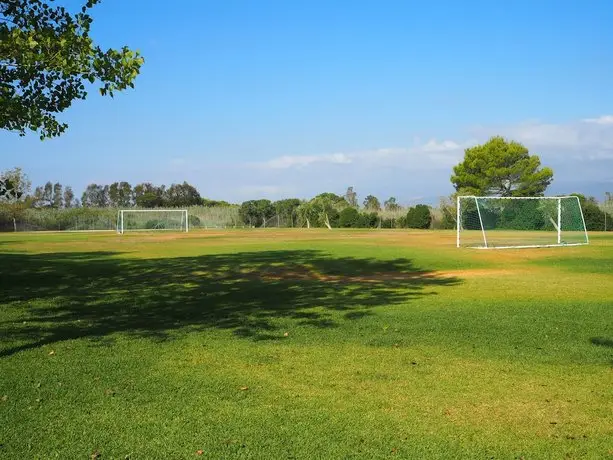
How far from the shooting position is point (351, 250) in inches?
1201

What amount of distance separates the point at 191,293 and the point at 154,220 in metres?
61.5

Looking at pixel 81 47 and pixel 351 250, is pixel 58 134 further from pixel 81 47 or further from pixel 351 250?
pixel 351 250

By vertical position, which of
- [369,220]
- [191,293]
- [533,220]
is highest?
[533,220]

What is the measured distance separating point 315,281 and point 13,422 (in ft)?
41.4

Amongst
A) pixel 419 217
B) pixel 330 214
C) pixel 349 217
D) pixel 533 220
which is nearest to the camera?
pixel 533 220

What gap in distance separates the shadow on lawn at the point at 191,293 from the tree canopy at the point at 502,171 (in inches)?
1780

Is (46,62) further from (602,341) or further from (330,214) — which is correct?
(330,214)

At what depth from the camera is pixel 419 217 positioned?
212 ft

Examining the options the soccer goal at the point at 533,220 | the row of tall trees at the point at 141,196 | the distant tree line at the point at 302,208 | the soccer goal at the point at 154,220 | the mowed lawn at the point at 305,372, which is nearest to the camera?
the mowed lawn at the point at 305,372

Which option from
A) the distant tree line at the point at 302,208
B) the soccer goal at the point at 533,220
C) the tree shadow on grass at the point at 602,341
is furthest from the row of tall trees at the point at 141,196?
the tree shadow on grass at the point at 602,341

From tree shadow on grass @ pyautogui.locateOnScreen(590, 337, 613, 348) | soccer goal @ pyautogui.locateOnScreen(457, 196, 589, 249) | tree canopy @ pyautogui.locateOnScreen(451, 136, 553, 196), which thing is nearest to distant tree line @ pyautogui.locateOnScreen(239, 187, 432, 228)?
tree canopy @ pyautogui.locateOnScreen(451, 136, 553, 196)

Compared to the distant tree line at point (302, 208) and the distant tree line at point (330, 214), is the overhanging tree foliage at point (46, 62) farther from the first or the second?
the distant tree line at point (330, 214)

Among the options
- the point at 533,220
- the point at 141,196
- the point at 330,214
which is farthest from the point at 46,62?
the point at 141,196

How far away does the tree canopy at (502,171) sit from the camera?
2566 inches
